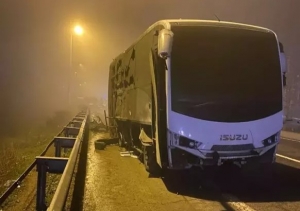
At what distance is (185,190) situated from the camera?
23.6 feet

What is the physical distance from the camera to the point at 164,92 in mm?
6805

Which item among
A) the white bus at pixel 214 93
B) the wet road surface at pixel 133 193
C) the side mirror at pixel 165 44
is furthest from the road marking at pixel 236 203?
the side mirror at pixel 165 44

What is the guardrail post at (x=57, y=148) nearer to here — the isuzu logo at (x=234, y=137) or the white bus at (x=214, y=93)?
the white bus at (x=214, y=93)

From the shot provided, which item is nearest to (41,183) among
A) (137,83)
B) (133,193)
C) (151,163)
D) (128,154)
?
(133,193)

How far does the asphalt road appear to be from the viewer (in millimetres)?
6125

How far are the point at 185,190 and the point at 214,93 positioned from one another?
191cm

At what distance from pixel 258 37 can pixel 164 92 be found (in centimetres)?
221

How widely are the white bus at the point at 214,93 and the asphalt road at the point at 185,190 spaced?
566mm

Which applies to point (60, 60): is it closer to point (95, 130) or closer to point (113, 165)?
point (95, 130)

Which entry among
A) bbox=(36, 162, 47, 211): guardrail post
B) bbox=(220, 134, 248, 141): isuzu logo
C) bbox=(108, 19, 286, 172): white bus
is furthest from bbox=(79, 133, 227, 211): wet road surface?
bbox=(220, 134, 248, 141): isuzu logo

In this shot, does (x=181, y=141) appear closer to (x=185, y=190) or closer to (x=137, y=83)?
(x=185, y=190)

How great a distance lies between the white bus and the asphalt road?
57cm

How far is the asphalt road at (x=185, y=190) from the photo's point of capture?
6.12m

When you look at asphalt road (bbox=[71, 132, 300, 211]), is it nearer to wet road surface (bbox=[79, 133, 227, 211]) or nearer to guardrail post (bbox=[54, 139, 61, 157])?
wet road surface (bbox=[79, 133, 227, 211])
